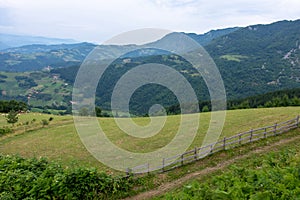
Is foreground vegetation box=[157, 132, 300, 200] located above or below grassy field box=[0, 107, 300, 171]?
above

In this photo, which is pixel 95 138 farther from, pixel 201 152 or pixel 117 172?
pixel 201 152

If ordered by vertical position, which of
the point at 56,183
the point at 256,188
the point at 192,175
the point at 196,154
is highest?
the point at 256,188

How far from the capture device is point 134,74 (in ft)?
71.8

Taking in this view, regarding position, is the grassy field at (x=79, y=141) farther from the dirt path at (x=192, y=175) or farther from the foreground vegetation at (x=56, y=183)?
the dirt path at (x=192, y=175)

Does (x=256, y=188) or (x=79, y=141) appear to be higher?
(x=256, y=188)

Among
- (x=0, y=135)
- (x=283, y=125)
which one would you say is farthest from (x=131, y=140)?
(x=0, y=135)

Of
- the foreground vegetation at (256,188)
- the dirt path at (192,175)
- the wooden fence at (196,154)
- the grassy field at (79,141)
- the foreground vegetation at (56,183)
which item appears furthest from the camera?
the grassy field at (79,141)

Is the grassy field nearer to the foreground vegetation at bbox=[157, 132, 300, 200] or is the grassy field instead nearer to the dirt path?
the dirt path

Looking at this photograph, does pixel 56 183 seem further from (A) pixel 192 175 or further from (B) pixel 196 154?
(B) pixel 196 154

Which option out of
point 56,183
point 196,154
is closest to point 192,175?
point 196,154

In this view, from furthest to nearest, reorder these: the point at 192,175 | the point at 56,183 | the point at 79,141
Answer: the point at 79,141 < the point at 192,175 < the point at 56,183

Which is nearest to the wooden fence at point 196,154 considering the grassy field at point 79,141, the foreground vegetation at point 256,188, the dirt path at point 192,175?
the dirt path at point 192,175

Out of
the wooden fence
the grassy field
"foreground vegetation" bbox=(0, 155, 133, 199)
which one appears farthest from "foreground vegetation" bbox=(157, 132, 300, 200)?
the grassy field

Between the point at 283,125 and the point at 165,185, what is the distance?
16671 millimetres
